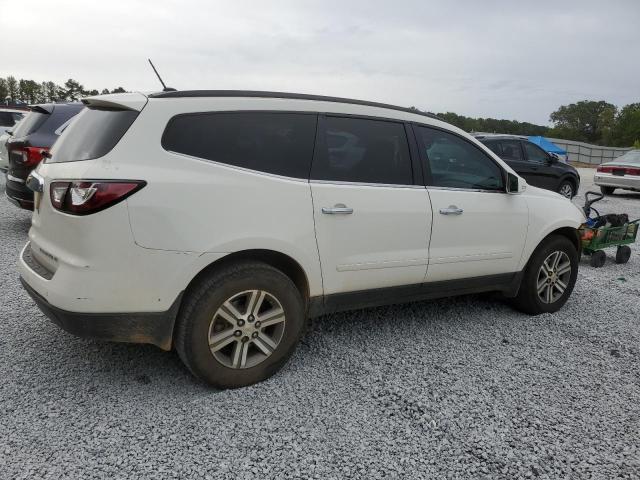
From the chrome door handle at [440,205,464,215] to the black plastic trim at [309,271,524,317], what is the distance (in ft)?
1.78

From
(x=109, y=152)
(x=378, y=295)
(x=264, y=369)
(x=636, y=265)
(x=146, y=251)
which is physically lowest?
(x=636, y=265)

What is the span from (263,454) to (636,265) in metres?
6.34

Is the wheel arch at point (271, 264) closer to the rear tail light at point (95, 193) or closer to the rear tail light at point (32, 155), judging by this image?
the rear tail light at point (95, 193)

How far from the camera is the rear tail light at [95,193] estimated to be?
264cm

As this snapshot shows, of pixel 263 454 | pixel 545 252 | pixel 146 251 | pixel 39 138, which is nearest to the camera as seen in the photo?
pixel 263 454

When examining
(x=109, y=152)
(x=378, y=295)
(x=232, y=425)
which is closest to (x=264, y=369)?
(x=232, y=425)

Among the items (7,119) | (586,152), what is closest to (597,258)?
(7,119)

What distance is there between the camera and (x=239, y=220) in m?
2.96

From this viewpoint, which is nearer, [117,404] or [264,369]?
[117,404]

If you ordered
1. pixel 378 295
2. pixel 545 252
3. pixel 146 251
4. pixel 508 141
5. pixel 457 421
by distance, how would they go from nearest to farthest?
1. pixel 146 251
2. pixel 457 421
3. pixel 378 295
4. pixel 545 252
5. pixel 508 141

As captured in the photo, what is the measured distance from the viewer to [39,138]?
22.1ft

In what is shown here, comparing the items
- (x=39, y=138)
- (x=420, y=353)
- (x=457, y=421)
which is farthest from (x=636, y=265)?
(x=39, y=138)

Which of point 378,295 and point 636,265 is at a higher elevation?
point 378,295

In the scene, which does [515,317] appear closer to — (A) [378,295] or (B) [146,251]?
(A) [378,295]
